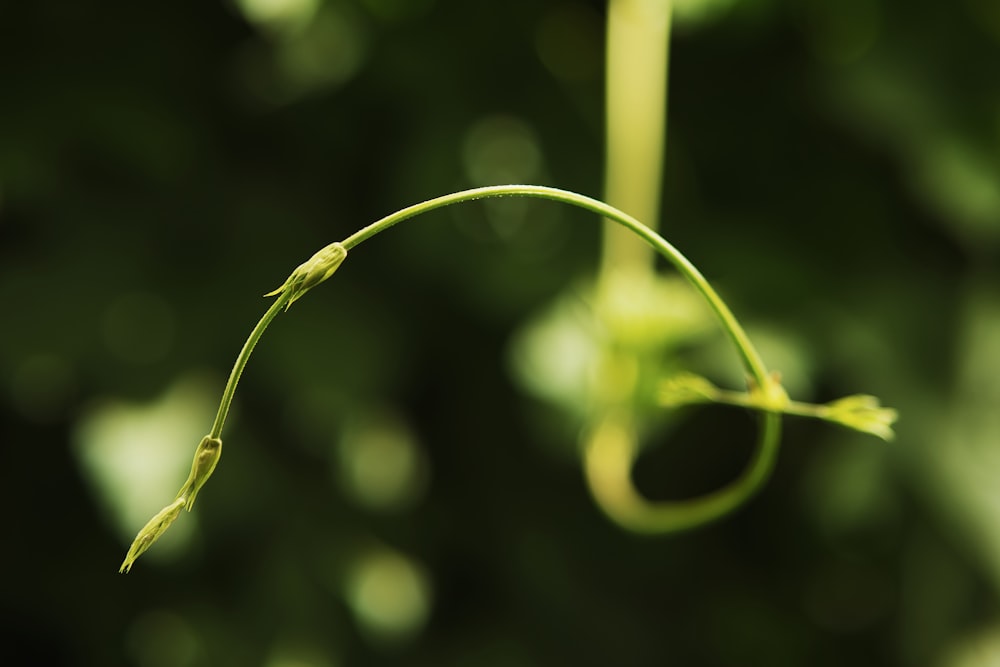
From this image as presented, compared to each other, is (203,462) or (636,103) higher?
(636,103)

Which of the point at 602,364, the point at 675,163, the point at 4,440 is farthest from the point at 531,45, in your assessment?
the point at 4,440

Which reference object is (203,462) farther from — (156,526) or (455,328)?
(455,328)

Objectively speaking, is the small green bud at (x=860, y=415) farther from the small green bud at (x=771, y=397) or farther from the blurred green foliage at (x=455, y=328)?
the blurred green foliage at (x=455, y=328)

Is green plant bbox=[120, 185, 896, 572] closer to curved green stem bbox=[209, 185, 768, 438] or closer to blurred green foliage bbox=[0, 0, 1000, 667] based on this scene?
curved green stem bbox=[209, 185, 768, 438]

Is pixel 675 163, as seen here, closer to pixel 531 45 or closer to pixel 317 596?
pixel 531 45

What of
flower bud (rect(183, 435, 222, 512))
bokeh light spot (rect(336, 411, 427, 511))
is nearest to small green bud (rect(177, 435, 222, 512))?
flower bud (rect(183, 435, 222, 512))

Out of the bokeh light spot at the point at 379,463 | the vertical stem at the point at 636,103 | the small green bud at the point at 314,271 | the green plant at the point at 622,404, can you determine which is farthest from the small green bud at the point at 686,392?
the bokeh light spot at the point at 379,463

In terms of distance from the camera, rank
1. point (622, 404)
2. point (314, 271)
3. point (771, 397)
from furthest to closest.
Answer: point (622, 404) < point (771, 397) < point (314, 271)

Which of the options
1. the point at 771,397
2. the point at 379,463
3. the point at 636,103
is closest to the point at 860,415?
the point at 771,397
